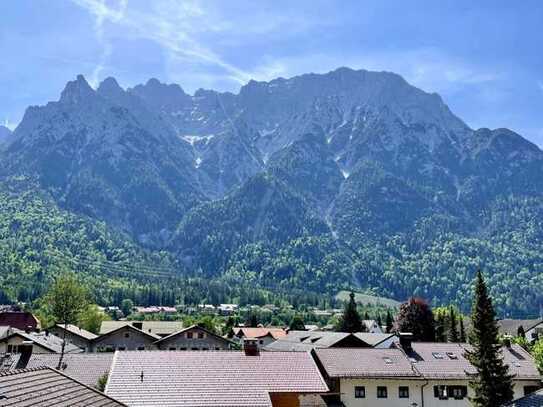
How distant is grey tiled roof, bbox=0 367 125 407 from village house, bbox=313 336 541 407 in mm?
36248

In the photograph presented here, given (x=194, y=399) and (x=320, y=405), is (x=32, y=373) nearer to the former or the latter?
(x=194, y=399)

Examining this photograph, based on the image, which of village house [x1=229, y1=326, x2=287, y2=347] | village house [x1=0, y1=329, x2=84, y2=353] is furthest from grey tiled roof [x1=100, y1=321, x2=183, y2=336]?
village house [x1=0, y1=329, x2=84, y2=353]

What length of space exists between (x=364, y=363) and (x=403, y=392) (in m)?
3.92

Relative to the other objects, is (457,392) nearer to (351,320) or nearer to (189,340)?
(189,340)

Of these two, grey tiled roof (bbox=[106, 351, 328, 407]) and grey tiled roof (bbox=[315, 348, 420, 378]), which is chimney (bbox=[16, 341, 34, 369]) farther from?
grey tiled roof (bbox=[315, 348, 420, 378])

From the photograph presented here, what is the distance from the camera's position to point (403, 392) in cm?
5347

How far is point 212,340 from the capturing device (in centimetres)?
9838

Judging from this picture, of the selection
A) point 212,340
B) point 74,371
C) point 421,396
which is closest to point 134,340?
point 212,340

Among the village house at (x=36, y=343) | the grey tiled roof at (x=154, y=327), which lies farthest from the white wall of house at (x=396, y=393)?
the grey tiled roof at (x=154, y=327)

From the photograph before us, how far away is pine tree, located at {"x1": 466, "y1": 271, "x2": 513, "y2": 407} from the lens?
45812 millimetres

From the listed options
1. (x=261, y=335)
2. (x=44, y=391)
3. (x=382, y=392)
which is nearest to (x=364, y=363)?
(x=382, y=392)

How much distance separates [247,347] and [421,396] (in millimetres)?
18502

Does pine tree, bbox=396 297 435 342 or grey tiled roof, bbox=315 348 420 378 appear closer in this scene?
grey tiled roof, bbox=315 348 420 378

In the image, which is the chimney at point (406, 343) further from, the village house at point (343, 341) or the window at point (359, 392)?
the village house at point (343, 341)
